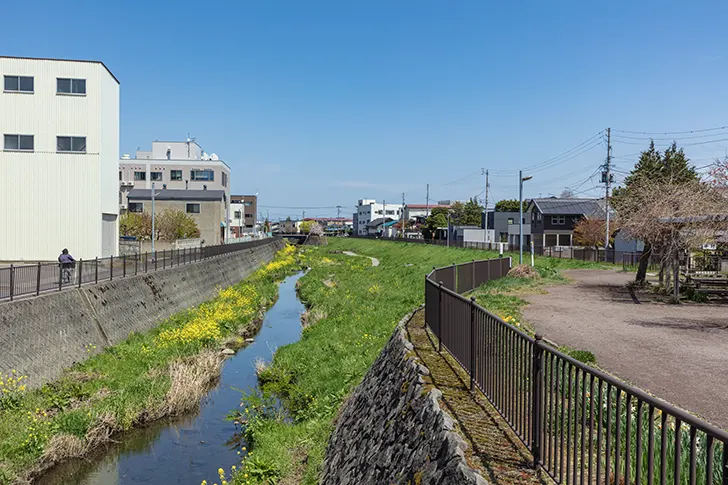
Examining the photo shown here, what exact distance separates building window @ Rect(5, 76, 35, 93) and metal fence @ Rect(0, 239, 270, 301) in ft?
37.3

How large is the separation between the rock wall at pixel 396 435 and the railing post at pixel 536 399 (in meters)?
0.59

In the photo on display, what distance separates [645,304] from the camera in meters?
16.0

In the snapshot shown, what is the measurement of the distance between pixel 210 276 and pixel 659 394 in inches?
1107

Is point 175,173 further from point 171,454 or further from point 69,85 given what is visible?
point 171,454

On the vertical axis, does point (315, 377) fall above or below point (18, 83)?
below

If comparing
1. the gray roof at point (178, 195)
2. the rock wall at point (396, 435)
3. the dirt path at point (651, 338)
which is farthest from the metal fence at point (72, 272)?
the gray roof at point (178, 195)

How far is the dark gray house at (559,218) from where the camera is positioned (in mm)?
64812

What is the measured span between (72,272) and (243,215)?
8329 cm

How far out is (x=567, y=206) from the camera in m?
66.1

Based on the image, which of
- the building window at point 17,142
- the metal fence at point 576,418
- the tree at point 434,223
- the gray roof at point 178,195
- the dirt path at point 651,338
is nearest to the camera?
the metal fence at point 576,418

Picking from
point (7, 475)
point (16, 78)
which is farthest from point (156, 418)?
point (16, 78)

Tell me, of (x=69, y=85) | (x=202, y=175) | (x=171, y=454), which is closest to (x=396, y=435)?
(x=171, y=454)

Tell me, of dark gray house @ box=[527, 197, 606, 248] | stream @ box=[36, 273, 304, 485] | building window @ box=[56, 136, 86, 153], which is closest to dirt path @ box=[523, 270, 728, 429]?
stream @ box=[36, 273, 304, 485]

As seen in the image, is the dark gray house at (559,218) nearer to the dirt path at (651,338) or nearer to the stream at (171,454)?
the dirt path at (651,338)
